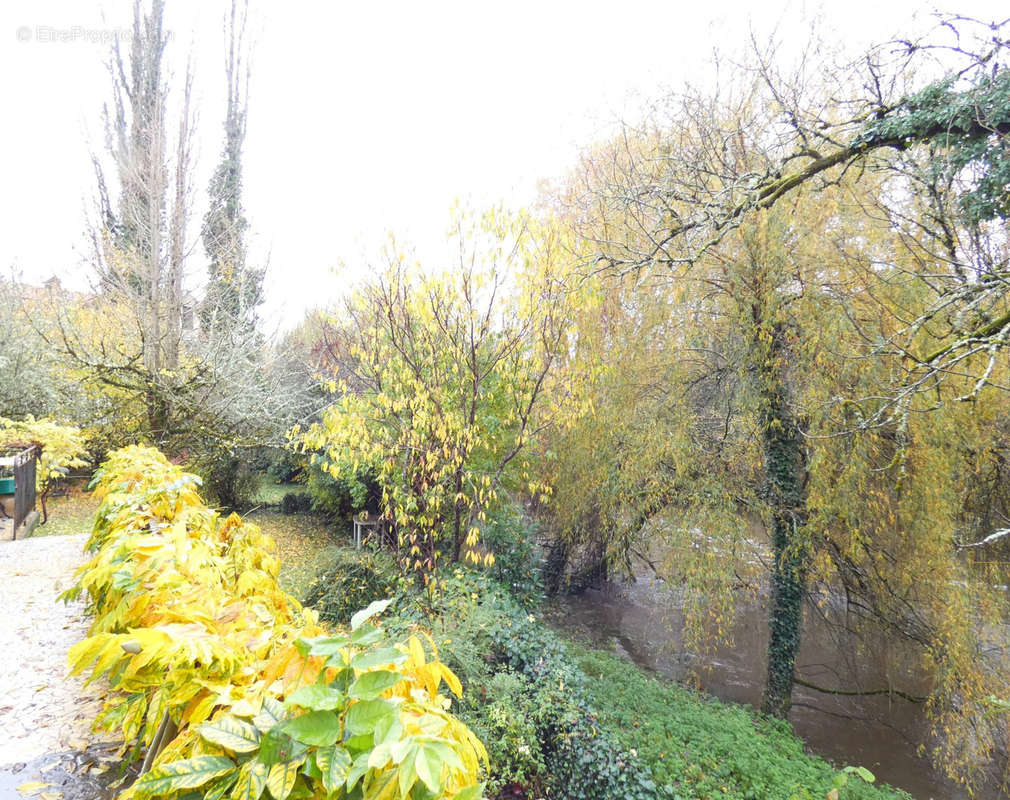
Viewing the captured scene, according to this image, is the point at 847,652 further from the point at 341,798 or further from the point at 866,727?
the point at 341,798

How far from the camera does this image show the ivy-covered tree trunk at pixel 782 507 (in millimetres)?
6098

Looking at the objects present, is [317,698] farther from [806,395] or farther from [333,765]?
[806,395]

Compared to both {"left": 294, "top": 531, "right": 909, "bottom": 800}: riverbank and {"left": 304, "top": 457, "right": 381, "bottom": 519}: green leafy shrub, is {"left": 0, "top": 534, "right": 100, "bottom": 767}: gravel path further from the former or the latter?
{"left": 304, "top": 457, "right": 381, "bottom": 519}: green leafy shrub

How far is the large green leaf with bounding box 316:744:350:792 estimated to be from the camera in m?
0.85

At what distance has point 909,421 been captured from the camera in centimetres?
533

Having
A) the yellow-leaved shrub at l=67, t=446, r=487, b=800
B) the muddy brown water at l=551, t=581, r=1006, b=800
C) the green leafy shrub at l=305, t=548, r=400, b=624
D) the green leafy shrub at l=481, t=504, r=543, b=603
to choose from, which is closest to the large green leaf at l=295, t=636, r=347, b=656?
the yellow-leaved shrub at l=67, t=446, r=487, b=800

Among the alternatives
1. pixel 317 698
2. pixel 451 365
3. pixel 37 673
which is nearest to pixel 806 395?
pixel 451 365

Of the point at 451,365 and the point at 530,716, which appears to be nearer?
the point at 530,716

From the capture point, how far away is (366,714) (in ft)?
3.03

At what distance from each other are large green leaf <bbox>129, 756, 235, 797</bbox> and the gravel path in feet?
0.99

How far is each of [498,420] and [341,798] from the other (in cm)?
548

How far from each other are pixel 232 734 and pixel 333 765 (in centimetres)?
21

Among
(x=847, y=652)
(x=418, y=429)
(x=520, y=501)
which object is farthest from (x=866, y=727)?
(x=418, y=429)

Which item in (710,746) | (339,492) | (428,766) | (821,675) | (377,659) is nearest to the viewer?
(428,766)
